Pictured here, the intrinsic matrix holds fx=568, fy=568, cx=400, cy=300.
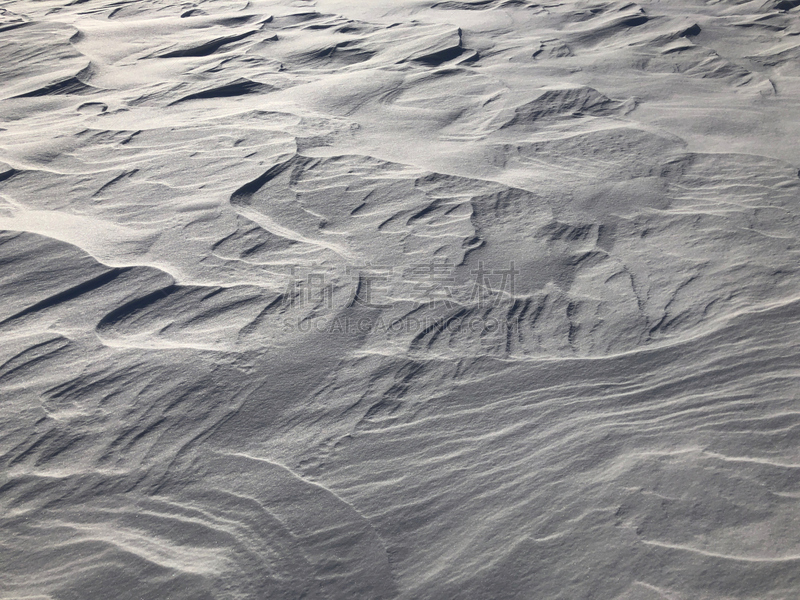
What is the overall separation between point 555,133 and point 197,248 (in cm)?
137

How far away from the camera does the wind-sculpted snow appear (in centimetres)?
102

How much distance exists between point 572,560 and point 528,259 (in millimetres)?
852

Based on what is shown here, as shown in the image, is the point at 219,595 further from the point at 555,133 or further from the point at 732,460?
the point at 555,133

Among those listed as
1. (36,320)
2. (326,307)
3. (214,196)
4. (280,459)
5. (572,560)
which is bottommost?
(572,560)

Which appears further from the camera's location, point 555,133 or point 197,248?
point 555,133

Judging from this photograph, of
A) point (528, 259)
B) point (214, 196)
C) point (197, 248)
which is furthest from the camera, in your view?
point (214, 196)

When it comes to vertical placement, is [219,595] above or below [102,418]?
below

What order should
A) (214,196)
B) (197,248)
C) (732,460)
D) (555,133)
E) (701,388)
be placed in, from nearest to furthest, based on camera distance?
(732,460), (701,388), (197,248), (214,196), (555,133)

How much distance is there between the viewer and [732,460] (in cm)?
109

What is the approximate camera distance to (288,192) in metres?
1.94

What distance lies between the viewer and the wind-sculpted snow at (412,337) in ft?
3.34

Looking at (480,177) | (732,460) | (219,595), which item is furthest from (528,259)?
(219,595)

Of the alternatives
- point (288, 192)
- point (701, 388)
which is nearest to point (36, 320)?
point (288, 192)

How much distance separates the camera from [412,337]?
1.41 metres
